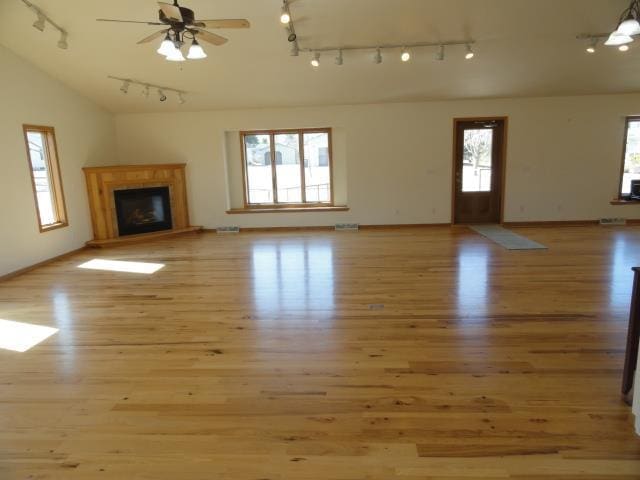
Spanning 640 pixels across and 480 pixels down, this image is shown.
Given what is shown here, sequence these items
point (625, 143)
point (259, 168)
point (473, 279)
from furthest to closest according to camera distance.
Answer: point (259, 168), point (625, 143), point (473, 279)

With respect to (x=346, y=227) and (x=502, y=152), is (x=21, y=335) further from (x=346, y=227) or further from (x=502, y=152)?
(x=502, y=152)

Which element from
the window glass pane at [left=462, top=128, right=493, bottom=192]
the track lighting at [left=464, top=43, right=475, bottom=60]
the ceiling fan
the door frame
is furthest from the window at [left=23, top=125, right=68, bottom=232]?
the window glass pane at [left=462, top=128, right=493, bottom=192]

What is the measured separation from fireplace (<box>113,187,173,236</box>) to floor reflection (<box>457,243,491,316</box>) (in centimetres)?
557

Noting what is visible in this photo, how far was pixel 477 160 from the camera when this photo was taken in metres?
8.30

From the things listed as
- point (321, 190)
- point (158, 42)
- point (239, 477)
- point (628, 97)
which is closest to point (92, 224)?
point (158, 42)

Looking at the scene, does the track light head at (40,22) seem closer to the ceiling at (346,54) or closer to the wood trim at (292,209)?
the ceiling at (346,54)

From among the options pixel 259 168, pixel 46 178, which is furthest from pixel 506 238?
pixel 46 178

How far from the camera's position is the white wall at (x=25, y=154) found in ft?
18.2

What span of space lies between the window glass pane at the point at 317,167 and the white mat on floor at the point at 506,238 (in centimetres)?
304

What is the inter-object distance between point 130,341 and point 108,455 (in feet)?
4.87

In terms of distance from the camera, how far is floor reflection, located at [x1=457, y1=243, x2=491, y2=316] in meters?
4.04

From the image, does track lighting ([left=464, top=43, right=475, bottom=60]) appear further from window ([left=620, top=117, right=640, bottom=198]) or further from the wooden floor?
window ([left=620, top=117, right=640, bottom=198])

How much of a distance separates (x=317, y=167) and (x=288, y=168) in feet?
1.96

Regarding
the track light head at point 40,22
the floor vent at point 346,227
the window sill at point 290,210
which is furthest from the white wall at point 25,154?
the floor vent at point 346,227
